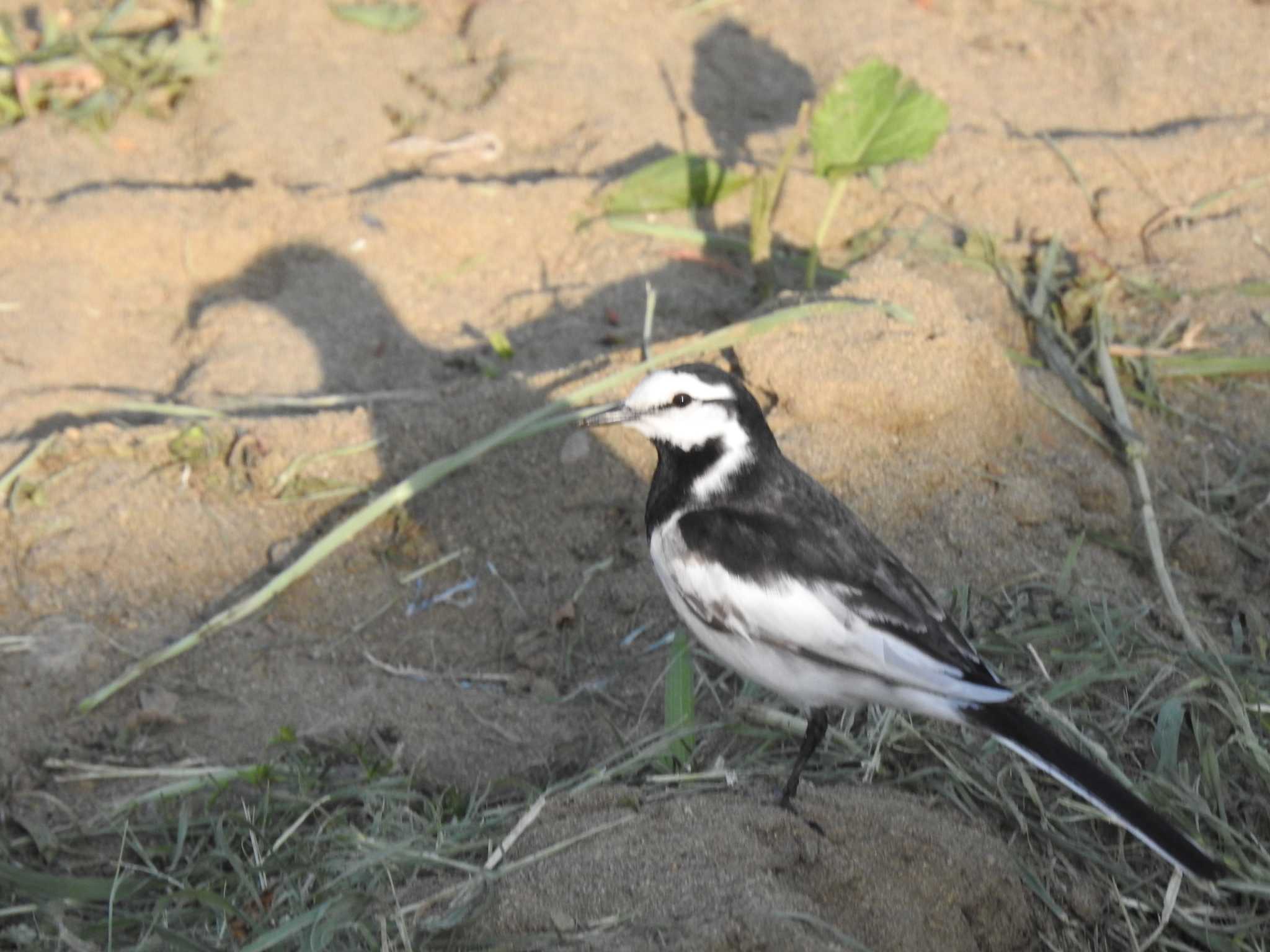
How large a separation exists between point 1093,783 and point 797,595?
0.79 metres

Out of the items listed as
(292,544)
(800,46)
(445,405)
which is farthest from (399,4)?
(292,544)

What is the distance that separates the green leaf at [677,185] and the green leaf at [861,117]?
1.88 ft

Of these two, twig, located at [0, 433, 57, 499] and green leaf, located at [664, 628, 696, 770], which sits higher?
green leaf, located at [664, 628, 696, 770]

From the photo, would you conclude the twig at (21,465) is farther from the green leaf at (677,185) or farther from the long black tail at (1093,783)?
the long black tail at (1093,783)

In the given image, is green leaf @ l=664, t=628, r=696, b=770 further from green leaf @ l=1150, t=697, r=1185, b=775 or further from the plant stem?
the plant stem

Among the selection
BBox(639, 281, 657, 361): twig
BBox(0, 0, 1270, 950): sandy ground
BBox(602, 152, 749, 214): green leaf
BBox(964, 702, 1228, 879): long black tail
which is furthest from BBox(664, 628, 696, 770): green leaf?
BBox(602, 152, 749, 214): green leaf

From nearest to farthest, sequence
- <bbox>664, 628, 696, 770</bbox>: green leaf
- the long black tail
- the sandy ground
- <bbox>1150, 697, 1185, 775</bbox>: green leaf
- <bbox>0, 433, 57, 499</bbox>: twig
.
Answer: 1. the long black tail
2. <bbox>1150, 697, 1185, 775</bbox>: green leaf
3. <bbox>664, 628, 696, 770</bbox>: green leaf
4. the sandy ground
5. <bbox>0, 433, 57, 499</bbox>: twig

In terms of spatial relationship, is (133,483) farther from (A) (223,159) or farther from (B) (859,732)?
(B) (859,732)

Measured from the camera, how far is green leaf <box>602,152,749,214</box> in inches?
232

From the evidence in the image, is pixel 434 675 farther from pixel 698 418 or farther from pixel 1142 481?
pixel 1142 481

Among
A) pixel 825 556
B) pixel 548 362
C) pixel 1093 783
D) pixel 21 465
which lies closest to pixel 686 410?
pixel 825 556

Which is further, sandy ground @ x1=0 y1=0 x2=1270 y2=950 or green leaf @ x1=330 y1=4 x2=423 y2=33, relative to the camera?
green leaf @ x1=330 y1=4 x2=423 y2=33

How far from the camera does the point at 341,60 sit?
6.82 m

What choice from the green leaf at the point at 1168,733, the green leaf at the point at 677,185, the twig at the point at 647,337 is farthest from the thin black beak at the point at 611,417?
the green leaf at the point at 677,185
